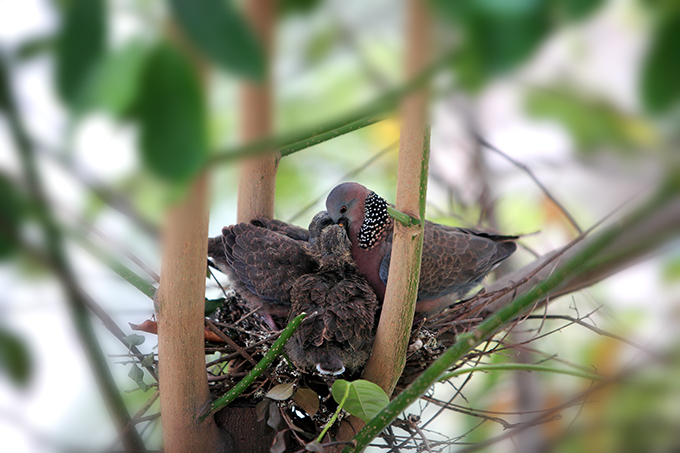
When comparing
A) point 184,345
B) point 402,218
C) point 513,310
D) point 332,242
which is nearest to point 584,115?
point 513,310

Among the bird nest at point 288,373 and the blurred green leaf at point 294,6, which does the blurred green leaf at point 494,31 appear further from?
the bird nest at point 288,373

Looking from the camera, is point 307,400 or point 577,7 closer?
point 577,7

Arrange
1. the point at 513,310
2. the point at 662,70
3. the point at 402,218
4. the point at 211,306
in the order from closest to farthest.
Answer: the point at 662,70 → the point at 513,310 → the point at 402,218 → the point at 211,306

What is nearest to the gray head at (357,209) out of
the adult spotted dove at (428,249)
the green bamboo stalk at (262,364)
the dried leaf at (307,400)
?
the adult spotted dove at (428,249)

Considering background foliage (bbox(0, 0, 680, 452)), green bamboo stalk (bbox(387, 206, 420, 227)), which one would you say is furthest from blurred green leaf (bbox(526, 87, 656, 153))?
green bamboo stalk (bbox(387, 206, 420, 227))

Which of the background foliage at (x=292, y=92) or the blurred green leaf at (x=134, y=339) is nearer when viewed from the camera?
the background foliage at (x=292, y=92)

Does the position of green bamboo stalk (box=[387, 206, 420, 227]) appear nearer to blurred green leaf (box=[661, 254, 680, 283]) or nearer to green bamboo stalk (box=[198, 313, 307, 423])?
green bamboo stalk (box=[198, 313, 307, 423])

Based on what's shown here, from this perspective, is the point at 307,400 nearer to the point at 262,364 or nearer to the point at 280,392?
the point at 280,392
